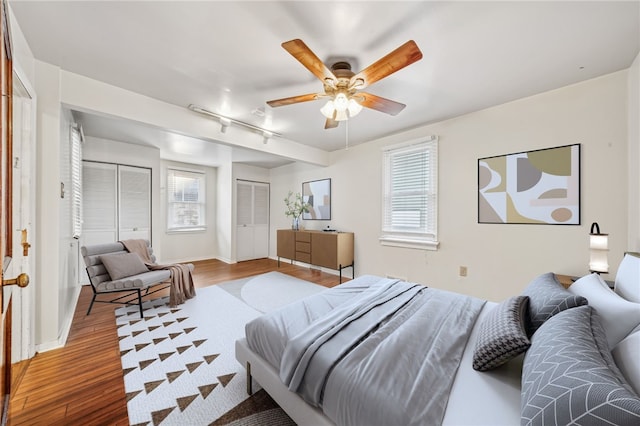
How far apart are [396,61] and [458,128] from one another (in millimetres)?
2084

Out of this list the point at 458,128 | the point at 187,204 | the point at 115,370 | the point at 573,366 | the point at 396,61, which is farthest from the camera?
the point at 187,204

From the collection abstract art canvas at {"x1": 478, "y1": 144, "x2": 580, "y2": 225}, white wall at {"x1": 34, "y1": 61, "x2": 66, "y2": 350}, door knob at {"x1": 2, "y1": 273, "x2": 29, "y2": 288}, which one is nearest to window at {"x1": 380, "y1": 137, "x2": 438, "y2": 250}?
abstract art canvas at {"x1": 478, "y1": 144, "x2": 580, "y2": 225}

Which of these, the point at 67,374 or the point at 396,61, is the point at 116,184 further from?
the point at 396,61

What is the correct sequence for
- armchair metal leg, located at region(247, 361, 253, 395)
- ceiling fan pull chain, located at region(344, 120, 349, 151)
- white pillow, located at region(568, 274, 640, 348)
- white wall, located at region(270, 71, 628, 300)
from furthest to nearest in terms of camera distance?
ceiling fan pull chain, located at region(344, 120, 349, 151) → white wall, located at region(270, 71, 628, 300) → armchair metal leg, located at region(247, 361, 253, 395) → white pillow, located at region(568, 274, 640, 348)

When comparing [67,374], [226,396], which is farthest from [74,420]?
[226,396]

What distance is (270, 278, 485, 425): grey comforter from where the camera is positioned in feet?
3.12

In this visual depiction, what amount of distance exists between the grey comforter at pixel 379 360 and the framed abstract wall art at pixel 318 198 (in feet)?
10.8

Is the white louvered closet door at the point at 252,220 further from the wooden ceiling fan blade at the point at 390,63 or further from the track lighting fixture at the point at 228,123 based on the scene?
the wooden ceiling fan blade at the point at 390,63

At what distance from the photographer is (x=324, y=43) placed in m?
1.78

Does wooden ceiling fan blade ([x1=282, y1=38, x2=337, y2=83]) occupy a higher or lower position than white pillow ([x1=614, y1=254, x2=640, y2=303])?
higher

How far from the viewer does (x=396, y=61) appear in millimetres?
1539

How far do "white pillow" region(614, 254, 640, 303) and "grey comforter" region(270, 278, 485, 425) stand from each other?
0.76m

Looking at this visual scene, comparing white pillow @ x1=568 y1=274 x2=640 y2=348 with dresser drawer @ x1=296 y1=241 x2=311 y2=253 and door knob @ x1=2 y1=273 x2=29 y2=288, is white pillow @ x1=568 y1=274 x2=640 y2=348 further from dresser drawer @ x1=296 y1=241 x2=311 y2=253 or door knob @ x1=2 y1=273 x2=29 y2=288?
dresser drawer @ x1=296 y1=241 x2=311 y2=253

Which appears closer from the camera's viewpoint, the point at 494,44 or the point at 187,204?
the point at 494,44
